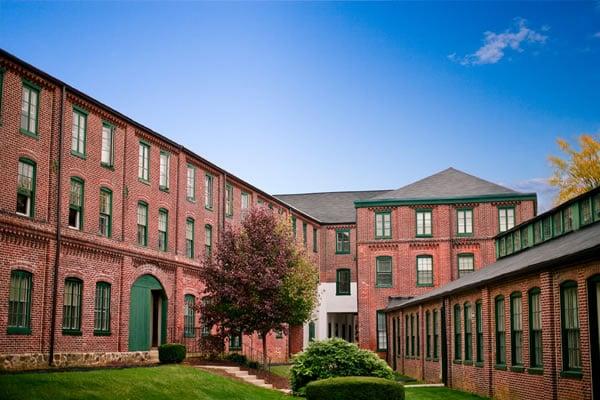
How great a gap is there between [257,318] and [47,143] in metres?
12.7

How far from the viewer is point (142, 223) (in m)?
Answer: 35.1

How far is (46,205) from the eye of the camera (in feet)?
91.9

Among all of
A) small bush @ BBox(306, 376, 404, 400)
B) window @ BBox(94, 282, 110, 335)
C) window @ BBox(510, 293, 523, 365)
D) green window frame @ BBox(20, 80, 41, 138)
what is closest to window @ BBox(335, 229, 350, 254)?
window @ BBox(94, 282, 110, 335)

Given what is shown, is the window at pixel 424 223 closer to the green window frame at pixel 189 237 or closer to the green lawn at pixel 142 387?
the green window frame at pixel 189 237

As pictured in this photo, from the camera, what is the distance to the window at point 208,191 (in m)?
41.9

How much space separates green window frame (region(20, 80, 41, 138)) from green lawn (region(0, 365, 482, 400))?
29.3ft

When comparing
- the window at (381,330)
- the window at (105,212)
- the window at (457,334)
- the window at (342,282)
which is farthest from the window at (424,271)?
the window at (105,212)

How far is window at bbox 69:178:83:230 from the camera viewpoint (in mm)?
29730

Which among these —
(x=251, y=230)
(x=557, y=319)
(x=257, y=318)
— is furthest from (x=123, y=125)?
(x=557, y=319)

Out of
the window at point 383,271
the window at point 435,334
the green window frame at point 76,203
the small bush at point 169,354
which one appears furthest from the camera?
the window at point 383,271

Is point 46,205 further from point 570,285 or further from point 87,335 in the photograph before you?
point 570,285

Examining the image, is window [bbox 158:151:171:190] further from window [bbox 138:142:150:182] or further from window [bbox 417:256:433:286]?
window [bbox 417:256:433:286]

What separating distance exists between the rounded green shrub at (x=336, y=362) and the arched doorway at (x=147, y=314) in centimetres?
964

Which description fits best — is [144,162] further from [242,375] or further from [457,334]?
[457,334]
